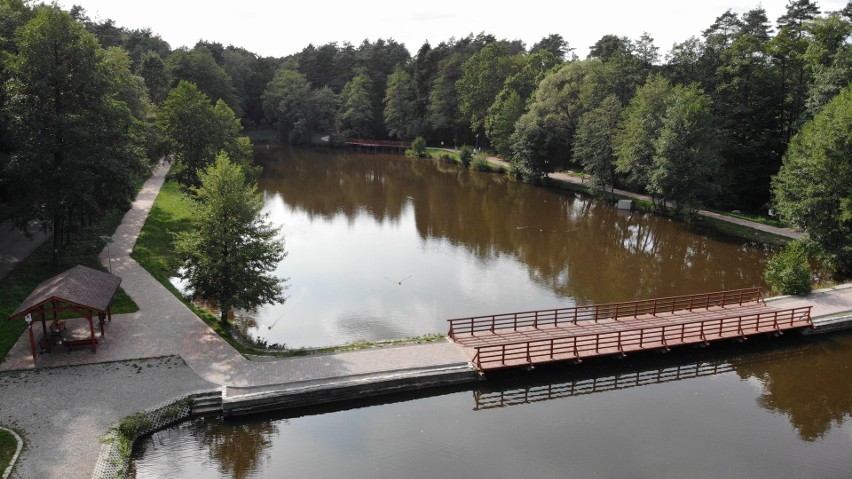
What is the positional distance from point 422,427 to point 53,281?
12.8 m

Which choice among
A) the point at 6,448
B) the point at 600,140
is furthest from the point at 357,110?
the point at 6,448

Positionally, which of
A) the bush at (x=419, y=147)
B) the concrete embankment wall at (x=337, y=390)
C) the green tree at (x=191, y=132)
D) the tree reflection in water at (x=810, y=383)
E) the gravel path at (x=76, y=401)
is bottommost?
the tree reflection in water at (x=810, y=383)

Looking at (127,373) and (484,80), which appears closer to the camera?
(127,373)

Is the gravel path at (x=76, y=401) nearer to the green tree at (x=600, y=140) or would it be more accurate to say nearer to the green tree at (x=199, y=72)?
the green tree at (x=600, y=140)

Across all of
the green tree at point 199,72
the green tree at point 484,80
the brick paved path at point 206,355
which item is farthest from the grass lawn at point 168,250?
the green tree at point 484,80

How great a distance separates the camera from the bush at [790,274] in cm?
2597

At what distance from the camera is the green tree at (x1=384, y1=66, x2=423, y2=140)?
8381 centimetres

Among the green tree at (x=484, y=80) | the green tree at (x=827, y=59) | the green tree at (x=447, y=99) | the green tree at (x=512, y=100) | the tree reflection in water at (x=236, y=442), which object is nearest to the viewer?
the tree reflection in water at (x=236, y=442)

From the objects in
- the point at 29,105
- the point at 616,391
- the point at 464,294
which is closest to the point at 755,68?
the point at 464,294

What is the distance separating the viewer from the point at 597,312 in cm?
2339

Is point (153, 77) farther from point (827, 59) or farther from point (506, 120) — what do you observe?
point (827, 59)

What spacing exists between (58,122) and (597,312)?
21.8 m

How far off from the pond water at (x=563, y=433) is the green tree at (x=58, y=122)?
12.8m

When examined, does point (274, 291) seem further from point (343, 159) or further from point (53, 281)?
point (343, 159)
